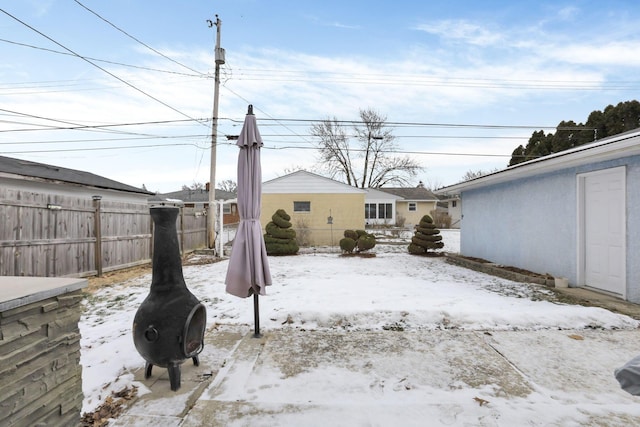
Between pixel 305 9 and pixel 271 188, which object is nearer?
pixel 305 9

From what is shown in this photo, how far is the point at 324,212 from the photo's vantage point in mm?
16031

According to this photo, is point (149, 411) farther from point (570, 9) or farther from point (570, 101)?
point (570, 101)

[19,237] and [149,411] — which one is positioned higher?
[19,237]

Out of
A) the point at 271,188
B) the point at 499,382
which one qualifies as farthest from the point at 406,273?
the point at 271,188

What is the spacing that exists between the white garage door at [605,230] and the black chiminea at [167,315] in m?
6.76

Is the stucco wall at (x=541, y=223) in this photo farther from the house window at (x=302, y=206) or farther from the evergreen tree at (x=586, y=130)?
the evergreen tree at (x=586, y=130)

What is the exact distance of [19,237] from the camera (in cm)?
561

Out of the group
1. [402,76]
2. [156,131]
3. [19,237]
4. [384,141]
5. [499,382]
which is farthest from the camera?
[384,141]

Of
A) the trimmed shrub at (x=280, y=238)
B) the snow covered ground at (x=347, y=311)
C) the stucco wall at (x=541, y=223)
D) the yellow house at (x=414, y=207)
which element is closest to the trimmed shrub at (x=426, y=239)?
the stucco wall at (x=541, y=223)

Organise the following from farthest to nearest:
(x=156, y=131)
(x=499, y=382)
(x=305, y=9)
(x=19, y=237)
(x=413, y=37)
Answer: (x=156, y=131) < (x=413, y=37) < (x=305, y=9) < (x=19, y=237) < (x=499, y=382)

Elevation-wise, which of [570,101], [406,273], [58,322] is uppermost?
[570,101]

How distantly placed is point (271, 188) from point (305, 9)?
8426mm

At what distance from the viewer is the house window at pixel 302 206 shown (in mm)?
16031

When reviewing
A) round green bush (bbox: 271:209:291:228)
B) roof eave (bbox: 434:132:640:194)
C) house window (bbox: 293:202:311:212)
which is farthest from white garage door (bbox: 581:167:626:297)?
house window (bbox: 293:202:311:212)
